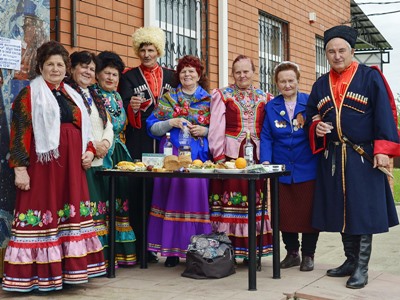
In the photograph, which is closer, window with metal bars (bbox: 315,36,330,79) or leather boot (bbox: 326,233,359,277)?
leather boot (bbox: 326,233,359,277)

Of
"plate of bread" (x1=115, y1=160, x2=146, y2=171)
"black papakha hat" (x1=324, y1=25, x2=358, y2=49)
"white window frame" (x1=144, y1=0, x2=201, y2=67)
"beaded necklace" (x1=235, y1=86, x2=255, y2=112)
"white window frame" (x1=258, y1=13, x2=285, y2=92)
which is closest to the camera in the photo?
"black papakha hat" (x1=324, y1=25, x2=358, y2=49)

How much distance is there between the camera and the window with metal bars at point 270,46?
9.84 metres

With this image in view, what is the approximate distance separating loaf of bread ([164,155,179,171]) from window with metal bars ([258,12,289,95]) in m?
4.98

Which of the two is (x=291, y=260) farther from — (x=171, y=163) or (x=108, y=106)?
(x=108, y=106)

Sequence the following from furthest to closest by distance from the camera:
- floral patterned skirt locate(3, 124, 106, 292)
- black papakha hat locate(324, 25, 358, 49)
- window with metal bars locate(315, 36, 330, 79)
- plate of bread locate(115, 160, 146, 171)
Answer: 1. window with metal bars locate(315, 36, 330, 79)
2. plate of bread locate(115, 160, 146, 171)
3. black papakha hat locate(324, 25, 358, 49)
4. floral patterned skirt locate(3, 124, 106, 292)

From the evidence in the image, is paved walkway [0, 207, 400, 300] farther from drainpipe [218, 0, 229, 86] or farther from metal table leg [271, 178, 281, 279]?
drainpipe [218, 0, 229, 86]

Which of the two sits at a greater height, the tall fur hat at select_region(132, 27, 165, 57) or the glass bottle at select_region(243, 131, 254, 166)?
the tall fur hat at select_region(132, 27, 165, 57)

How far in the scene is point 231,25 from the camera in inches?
344

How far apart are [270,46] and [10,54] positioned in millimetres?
5880

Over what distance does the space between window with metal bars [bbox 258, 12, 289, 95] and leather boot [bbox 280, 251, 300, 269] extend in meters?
4.55

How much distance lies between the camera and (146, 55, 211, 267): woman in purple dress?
5.42 meters

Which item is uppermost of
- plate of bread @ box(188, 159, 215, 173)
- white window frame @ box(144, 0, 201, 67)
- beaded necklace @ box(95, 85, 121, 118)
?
white window frame @ box(144, 0, 201, 67)

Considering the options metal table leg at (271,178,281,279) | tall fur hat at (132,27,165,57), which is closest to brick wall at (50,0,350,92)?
tall fur hat at (132,27,165,57)

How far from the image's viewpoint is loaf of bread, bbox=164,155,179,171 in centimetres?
497
